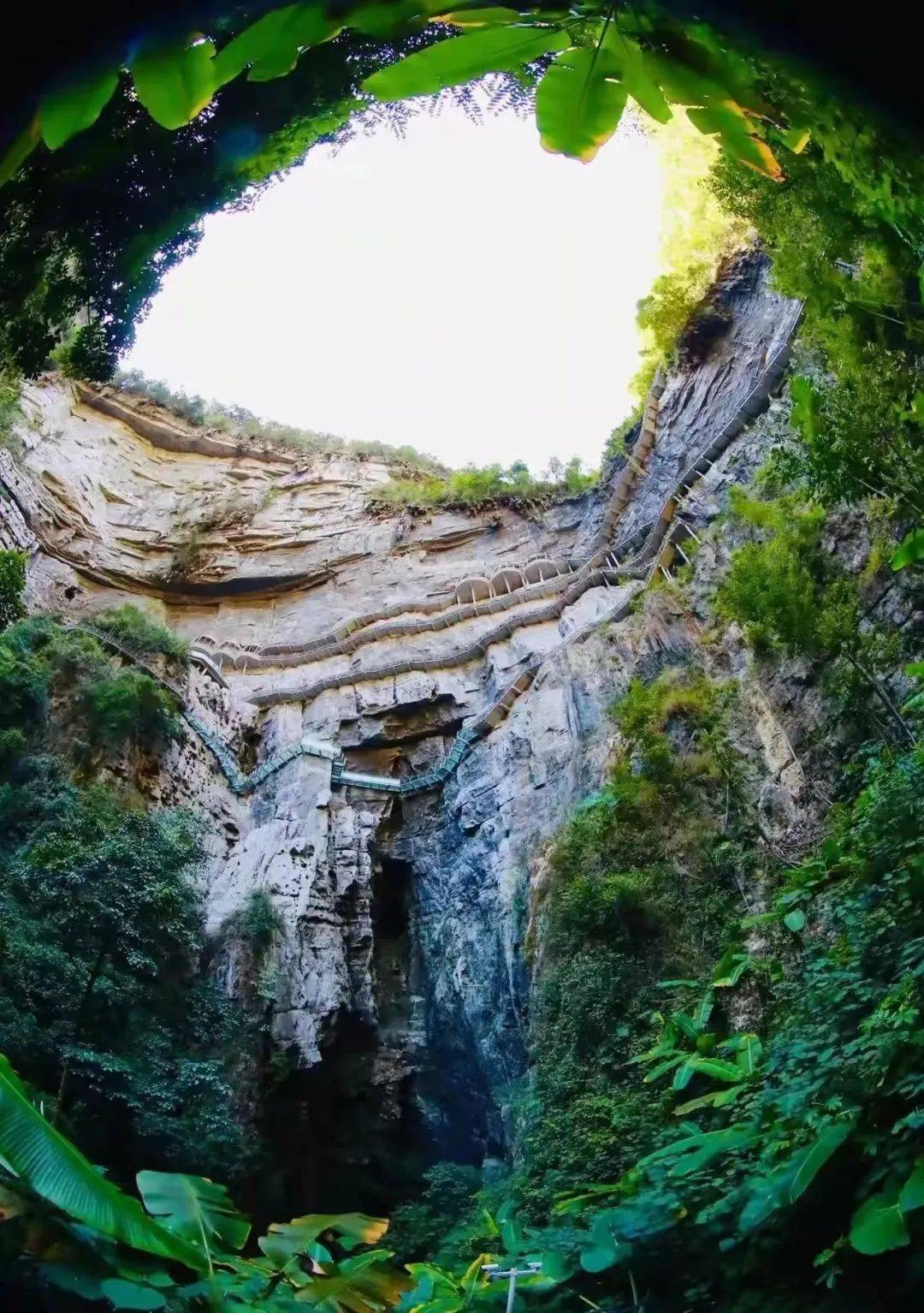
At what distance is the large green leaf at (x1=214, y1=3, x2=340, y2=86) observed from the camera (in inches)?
49.9

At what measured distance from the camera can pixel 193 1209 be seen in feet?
15.7

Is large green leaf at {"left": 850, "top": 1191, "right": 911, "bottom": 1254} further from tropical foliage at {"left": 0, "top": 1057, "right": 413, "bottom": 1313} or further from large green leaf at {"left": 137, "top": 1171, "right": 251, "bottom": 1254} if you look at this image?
large green leaf at {"left": 137, "top": 1171, "right": 251, "bottom": 1254}

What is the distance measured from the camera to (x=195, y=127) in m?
5.43

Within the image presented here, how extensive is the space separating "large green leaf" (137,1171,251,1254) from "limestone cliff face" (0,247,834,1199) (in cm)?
571

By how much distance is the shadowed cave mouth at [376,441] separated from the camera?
1307 mm

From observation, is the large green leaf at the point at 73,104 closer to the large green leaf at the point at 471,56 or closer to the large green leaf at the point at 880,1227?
the large green leaf at the point at 471,56

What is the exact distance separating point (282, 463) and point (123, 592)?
6645mm

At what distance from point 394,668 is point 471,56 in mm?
17500

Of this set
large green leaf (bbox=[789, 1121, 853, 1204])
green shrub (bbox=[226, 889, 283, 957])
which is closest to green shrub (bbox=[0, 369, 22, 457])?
green shrub (bbox=[226, 889, 283, 957])

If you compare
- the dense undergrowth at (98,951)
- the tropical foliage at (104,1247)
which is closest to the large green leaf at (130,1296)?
the tropical foliage at (104,1247)

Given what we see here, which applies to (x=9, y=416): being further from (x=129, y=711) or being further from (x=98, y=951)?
(x=98, y=951)

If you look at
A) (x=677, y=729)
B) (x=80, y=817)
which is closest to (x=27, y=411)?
(x=80, y=817)

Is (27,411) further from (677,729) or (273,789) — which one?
(677,729)

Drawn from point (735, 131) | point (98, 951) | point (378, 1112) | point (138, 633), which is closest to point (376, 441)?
point (138, 633)
